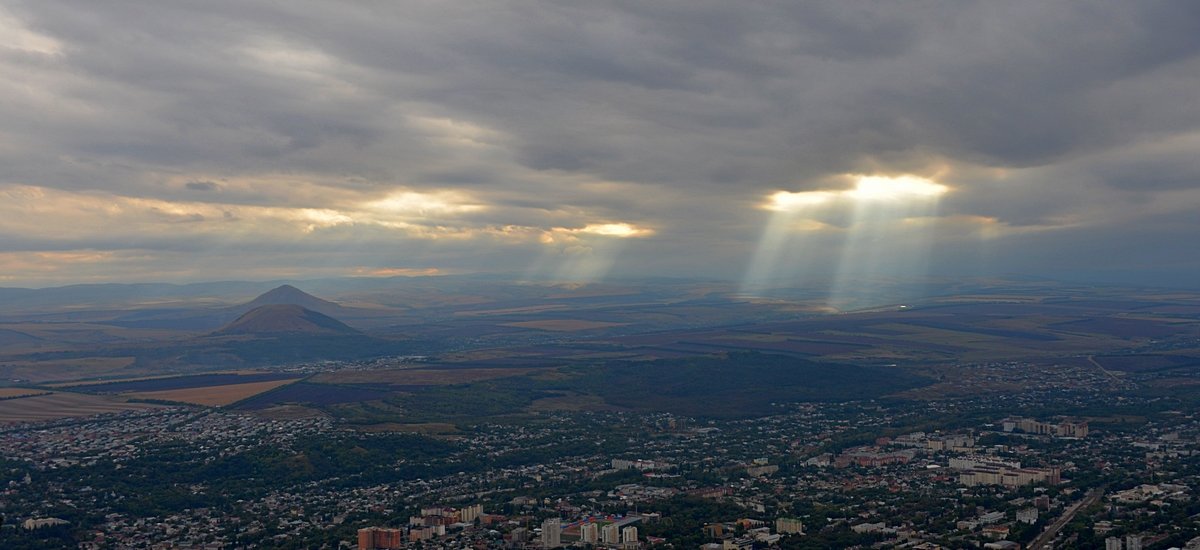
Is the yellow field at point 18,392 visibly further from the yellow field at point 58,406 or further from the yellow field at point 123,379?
the yellow field at point 123,379

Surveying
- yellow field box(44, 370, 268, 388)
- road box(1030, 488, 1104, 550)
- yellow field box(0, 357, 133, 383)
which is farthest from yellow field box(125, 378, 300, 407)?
road box(1030, 488, 1104, 550)

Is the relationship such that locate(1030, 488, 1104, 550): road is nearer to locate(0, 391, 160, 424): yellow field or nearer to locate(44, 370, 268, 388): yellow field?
locate(0, 391, 160, 424): yellow field

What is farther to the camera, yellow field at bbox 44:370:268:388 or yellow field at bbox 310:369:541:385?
yellow field at bbox 44:370:268:388

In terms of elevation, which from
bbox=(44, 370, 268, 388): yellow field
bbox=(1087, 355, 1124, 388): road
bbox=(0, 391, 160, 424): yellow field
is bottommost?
bbox=(44, 370, 268, 388): yellow field

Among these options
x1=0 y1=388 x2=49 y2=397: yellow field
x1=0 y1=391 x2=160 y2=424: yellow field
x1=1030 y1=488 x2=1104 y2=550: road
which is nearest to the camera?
x1=1030 y1=488 x2=1104 y2=550: road

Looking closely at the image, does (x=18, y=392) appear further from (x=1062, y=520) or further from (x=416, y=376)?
(x=1062, y=520)

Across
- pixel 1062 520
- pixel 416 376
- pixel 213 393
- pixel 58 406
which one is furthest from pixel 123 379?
pixel 1062 520

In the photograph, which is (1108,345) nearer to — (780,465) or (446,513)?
(780,465)

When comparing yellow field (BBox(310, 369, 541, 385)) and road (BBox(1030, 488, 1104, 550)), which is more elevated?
yellow field (BBox(310, 369, 541, 385))
